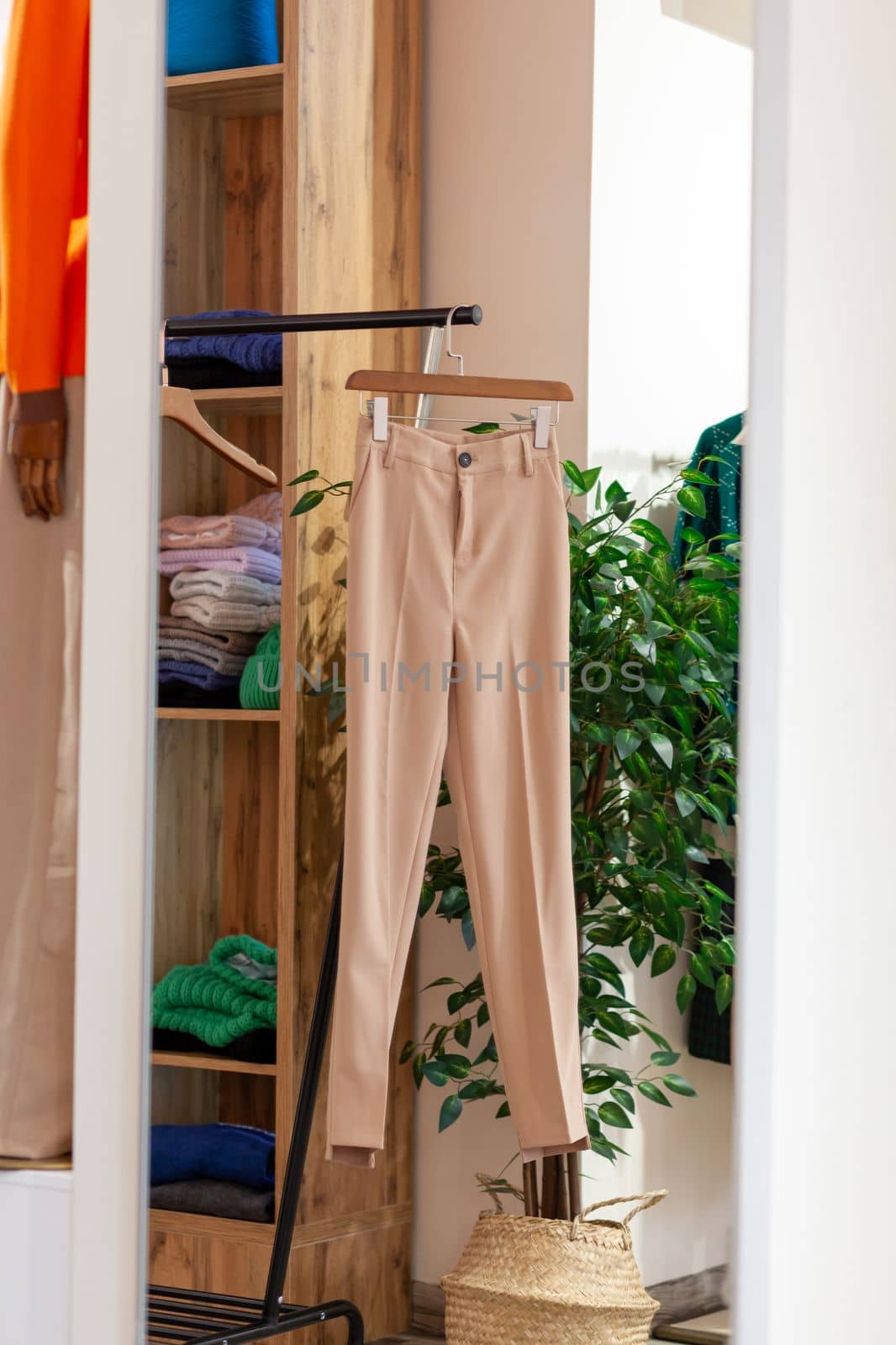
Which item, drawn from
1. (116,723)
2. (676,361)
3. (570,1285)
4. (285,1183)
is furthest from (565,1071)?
(676,361)

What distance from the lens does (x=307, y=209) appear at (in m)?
1.43

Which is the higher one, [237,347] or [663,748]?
[237,347]

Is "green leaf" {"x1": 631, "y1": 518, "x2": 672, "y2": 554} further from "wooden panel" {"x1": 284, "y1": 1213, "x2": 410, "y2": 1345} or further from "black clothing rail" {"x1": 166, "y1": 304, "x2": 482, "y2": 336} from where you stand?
"wooden panel" {"x1": 284, "y1": 1213, "x2": 410, "y2": 1345}

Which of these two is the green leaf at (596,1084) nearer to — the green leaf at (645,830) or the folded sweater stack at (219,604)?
the green leaf at (645,830)

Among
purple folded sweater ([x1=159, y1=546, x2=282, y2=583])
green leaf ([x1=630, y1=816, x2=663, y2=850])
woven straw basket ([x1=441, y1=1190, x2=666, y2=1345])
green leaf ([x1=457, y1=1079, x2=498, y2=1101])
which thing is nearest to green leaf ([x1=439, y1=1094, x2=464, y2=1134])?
green leaf ([x1=457, y1=1079, x2=498, y2=1101])

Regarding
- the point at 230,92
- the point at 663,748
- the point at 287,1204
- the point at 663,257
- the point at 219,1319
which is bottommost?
the point at 219,1319

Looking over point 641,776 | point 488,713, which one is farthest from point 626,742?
point 488,713

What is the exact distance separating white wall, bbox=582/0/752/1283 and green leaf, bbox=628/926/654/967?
21 millimetres

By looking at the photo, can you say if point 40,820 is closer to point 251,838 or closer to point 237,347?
point 251,838

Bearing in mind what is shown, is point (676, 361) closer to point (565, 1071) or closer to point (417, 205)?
point (417, 205)

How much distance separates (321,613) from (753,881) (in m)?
0.50

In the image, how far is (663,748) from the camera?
1351 mm

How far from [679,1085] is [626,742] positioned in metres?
0.33

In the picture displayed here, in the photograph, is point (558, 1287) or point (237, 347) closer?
point (558, 1287)
